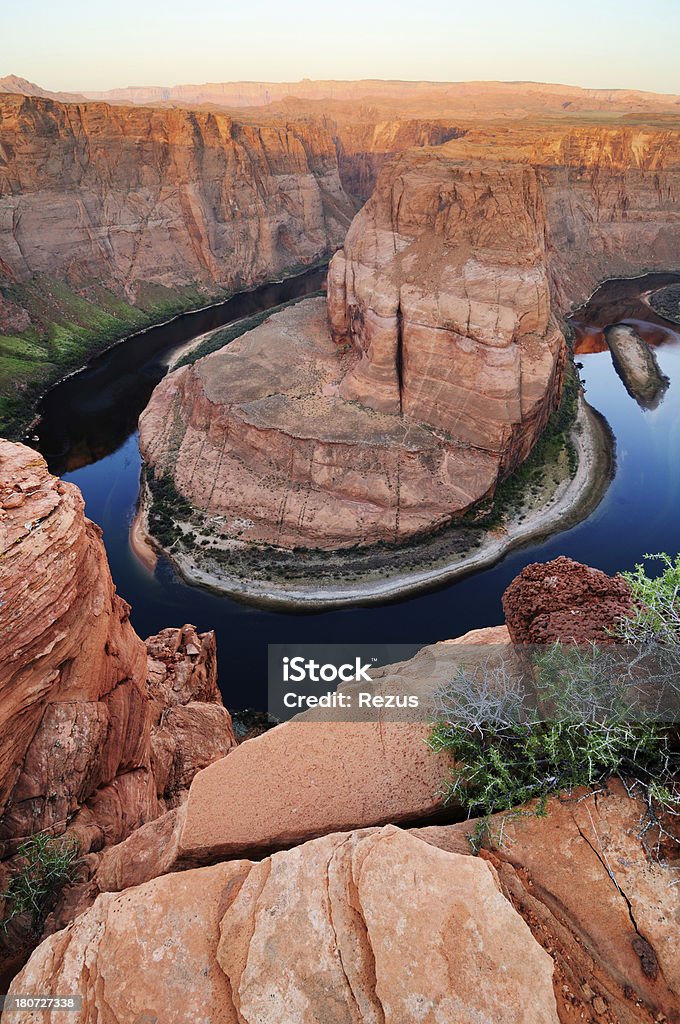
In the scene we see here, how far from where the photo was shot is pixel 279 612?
93.5 feet

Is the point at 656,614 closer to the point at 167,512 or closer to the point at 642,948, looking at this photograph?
the point at 642,948

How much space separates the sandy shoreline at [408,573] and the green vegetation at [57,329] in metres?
20.8

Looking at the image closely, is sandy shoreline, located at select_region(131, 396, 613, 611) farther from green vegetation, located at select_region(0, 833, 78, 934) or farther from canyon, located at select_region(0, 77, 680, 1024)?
green vegetation, located at select_region(0, 833, 78, 934)

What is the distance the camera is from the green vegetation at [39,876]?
29.9 feet

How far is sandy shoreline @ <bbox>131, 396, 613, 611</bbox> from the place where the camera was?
94.2ft

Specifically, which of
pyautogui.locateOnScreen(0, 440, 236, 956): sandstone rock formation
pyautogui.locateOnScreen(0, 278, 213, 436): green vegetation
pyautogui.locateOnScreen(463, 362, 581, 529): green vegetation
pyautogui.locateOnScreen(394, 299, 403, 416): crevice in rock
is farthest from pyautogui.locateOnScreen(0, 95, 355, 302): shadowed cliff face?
pyautogui.locateOnScreen(0, 440, 236, 956): sandstone rock formation

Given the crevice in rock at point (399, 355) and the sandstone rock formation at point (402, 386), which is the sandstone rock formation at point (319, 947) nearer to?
the sandstone rock formation at point (402, 386)

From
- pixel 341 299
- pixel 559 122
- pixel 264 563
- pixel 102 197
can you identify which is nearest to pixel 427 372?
pixel 341 299

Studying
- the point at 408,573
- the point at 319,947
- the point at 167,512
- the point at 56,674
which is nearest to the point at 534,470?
the point at 408,573

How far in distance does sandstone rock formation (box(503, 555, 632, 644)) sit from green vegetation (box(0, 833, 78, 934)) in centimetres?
906

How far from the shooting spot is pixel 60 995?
6.59 m

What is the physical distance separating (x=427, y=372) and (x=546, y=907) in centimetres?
2975

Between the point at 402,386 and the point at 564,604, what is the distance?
2545 centimetres

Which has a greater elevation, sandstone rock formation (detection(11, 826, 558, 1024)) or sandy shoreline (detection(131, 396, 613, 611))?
sandstone rock formation (detection(11, 826, 558, 1024))
